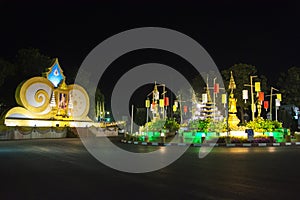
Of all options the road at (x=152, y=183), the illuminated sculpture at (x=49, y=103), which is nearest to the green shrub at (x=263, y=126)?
the road at (x=152, y=183)

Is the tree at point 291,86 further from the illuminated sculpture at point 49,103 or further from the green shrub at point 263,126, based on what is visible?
the illuminated sculpture at point 49,103

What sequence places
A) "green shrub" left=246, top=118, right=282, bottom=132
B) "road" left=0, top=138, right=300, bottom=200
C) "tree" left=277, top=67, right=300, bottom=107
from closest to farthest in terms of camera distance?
"road" left=0, top=138, right=300, bottom=200, "green shrub" left=246, top=118, right=282, bottom=132, "tree" left=277, top=67, right=300, bottom=107

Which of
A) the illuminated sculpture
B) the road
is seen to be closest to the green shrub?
the road

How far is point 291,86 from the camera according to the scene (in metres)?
46.2

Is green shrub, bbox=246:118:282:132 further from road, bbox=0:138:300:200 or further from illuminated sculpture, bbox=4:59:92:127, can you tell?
illuminated sculpture, bbox=4:59:92:127

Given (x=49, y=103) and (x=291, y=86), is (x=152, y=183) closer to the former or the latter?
(x=49, y=103)

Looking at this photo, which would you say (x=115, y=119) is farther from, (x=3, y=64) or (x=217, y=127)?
(x=217, y=127)

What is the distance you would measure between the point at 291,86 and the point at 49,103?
106ft

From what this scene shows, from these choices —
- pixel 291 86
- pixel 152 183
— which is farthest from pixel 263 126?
pixel 152 183

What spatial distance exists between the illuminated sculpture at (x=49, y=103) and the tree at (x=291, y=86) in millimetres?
28131

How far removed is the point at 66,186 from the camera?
7.79m

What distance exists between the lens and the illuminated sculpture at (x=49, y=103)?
40.7 meters

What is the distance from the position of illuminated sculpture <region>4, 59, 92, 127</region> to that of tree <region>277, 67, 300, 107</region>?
2813 centimetres

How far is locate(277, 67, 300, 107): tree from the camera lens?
45.8 m
